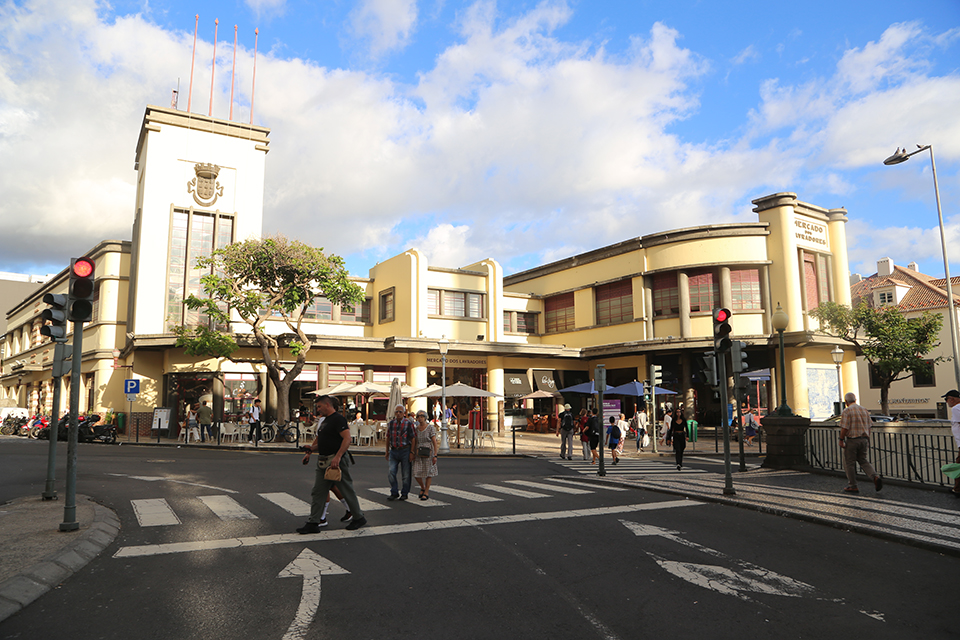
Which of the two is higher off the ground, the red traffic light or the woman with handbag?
the red traffic light

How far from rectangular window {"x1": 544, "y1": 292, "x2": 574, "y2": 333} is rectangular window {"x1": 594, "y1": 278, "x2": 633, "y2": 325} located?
2.29 meters

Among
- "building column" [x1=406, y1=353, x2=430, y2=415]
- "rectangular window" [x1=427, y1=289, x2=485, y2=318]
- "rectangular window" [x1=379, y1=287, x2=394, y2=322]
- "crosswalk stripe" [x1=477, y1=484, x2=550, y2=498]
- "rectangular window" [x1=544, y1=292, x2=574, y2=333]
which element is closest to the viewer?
"crosswalk stripe" [x1=477, y1=484, x2=550, y2=498]

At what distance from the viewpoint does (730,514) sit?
31.8 feet

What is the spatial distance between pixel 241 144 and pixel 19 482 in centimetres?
2446

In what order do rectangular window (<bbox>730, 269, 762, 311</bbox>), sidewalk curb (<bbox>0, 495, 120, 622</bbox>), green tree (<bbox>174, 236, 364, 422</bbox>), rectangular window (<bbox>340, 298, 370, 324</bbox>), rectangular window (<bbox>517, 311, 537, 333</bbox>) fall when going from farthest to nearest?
rectangular window (<bbox>517, 311, 537, 333</bbox>) < rectangular window (<bbox>340, 298, 370, 324</bbox>) < rectangular window (<bbox>730, 269, 762, 311</bbox>) < green tree (<bbox>174, 236, 364, 422</bbox>) < sidewalk curb (<bbox>0, 495, 120, 622</bbox>)

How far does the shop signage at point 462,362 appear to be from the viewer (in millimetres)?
34906

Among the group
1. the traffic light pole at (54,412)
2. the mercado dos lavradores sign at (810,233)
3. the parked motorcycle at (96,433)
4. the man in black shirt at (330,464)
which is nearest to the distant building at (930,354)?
the mercado dos lavradores sign at (810,233)

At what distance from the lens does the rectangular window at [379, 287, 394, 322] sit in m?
35.9

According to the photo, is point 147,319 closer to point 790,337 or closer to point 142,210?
point 142,210

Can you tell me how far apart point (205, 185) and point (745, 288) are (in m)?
27.5

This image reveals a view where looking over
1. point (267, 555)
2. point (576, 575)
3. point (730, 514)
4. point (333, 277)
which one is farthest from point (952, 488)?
point (333, 277)

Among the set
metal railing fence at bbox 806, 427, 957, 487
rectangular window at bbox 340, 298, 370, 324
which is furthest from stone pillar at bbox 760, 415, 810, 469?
rectangular window at bbox 340, 298, 370, 324

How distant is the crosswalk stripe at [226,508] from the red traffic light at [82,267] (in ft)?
12.2

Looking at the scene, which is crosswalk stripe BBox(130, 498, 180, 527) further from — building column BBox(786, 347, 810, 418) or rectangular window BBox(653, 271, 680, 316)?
building column BBox(786, 347, 810, 418)
